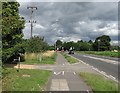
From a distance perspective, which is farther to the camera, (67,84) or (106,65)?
(106,65)

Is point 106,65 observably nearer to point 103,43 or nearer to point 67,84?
point 67,84

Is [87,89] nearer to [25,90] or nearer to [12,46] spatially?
[25,90]

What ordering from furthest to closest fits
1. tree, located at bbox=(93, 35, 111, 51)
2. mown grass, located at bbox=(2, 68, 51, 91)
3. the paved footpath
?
tree, located at bbox=(93, 35, 111, 51) < the paved footpath < mown grass, located at bbox=(2, 68, 51, 91)

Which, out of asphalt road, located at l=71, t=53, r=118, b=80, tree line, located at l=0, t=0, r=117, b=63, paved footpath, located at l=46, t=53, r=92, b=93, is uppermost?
tree line, located at l=0, t=0, r=117, b=63

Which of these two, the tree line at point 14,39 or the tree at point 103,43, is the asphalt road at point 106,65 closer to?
the tree line at point 14,39

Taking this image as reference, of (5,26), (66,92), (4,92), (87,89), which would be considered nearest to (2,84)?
(4,92)

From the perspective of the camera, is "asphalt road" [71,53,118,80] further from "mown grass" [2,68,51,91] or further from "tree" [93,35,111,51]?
"tree" [93,35,111,51]

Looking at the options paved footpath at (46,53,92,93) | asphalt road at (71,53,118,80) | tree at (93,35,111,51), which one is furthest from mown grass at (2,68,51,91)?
tree at (93,35,111,51)

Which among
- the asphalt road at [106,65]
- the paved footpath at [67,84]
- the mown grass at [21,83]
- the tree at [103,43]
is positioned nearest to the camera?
the mown grass at [21,83]

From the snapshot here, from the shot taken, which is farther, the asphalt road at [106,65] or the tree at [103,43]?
the tree at [103,43]

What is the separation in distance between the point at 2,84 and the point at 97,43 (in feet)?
529

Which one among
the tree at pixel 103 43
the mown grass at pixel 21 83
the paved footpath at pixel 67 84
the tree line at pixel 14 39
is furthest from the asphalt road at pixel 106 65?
the tree at pixel 103 43

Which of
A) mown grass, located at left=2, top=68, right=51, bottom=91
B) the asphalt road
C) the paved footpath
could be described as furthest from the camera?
the asphalt road

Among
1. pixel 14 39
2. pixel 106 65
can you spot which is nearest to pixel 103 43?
pixel 106 65
